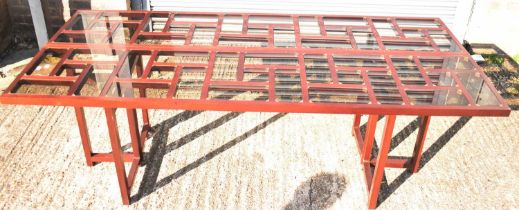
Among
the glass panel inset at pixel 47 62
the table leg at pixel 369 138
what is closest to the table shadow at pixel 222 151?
the table leg at pixel 369 138

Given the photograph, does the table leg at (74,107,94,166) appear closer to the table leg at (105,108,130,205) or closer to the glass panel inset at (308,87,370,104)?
the table leg at (105,108,130,205)

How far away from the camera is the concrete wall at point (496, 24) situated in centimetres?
780

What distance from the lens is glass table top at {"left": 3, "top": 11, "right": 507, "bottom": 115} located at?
4.38 meters

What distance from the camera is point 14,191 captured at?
5.30 metres

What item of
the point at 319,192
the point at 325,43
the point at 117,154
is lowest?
the point at 319,192

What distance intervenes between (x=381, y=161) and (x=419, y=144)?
0.82m

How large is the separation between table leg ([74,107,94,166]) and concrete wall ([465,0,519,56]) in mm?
5859

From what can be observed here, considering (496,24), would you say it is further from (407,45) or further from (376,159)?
(376,159)

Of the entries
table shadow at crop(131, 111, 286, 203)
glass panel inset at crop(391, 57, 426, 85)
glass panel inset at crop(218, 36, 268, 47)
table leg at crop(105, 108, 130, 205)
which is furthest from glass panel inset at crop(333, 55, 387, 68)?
table leg at crop(105, 108, 130, 205)

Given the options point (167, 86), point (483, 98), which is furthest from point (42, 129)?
point (483, 98)

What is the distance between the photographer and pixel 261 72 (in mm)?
4699

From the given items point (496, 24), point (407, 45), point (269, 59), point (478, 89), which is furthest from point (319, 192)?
point (496, 24)

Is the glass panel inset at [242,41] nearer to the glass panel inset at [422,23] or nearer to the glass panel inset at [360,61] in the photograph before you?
the glass panel inset at [360,61]

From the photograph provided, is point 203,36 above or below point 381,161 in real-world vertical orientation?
above
